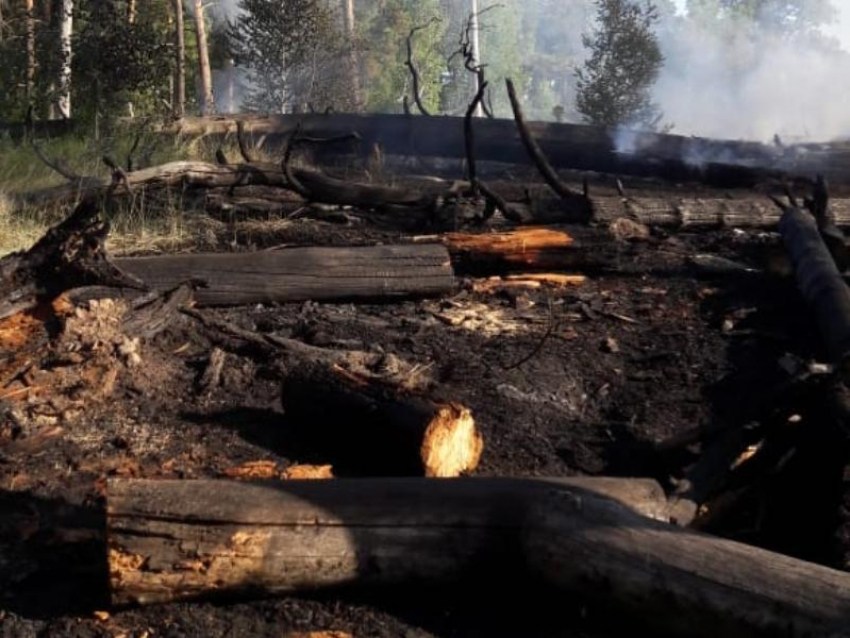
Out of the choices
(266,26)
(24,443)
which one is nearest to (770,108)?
(266,26)

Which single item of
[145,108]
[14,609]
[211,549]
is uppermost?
[145,108]

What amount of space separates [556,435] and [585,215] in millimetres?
3200

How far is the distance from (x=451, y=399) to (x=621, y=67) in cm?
1566

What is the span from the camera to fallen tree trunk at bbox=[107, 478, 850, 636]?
302 cm

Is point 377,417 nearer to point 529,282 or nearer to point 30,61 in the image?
point 529,282

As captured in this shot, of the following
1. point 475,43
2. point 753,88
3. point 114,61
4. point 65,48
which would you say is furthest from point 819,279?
point 753,88

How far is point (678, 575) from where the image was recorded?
9.85 ft

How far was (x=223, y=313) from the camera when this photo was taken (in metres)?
5.98

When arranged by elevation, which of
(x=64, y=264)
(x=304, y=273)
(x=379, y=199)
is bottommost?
(x=304, y=273)

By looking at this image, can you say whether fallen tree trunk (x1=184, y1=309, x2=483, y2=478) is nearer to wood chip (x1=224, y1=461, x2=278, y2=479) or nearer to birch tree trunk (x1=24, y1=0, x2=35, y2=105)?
wood chip (x1=224, y1=461, x2=278, y2=479)

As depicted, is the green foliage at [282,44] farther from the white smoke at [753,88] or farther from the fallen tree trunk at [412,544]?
the fallen tree trunk at [412,544]

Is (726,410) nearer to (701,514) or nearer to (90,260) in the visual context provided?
(701,514)

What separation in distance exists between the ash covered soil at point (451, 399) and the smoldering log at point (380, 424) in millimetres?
77

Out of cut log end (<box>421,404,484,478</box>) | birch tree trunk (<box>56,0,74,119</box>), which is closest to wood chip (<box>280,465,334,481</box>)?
cut log end (<box>421,404,484,478</box>)
